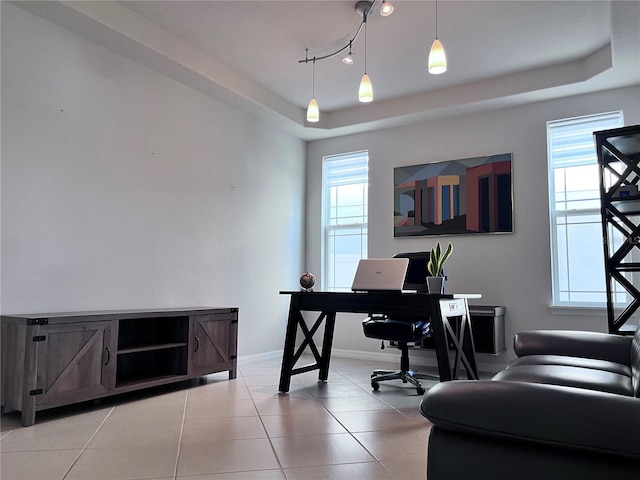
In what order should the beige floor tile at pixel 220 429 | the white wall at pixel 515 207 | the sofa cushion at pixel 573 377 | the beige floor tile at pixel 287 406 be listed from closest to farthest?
the sofa cushion at pixel 573 377
the beige floor tile at pixel 220 429
the beige floor tile at pixel 287 406
the white wall at pixel 515 207

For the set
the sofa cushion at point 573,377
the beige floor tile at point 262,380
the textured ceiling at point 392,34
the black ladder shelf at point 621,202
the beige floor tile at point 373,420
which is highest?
the textured ceiling at point 392,34

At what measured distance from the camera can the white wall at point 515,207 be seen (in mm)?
4391

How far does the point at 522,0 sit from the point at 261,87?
2.56m

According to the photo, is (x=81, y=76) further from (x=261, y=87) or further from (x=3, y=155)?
(x=261, y=87)

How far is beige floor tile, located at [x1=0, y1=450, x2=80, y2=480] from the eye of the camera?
1960mm

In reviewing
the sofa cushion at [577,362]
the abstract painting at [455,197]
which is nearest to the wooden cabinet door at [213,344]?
the abstract painting at [455,197]

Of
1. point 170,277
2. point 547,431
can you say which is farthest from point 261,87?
point 547,431

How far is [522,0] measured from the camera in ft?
10.8

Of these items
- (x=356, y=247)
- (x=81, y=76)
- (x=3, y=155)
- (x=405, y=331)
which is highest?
(x=81, y=76)

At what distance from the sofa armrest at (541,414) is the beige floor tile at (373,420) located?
5.12ft

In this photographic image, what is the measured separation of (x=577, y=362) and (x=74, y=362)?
113 inches

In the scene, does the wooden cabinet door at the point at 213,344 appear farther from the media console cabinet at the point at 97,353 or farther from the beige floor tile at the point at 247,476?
the beige floor tile at the point at 247,476

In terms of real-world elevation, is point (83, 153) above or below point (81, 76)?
below

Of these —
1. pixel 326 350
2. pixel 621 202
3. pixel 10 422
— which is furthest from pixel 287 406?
pixel 621 202
